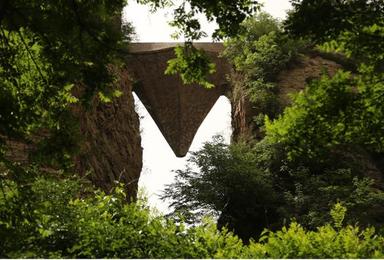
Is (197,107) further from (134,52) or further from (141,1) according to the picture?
(141,1)

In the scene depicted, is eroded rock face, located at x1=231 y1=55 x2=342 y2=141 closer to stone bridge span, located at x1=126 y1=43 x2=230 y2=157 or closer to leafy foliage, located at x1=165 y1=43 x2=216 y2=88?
stone bridge span, located at x1=126 y1=43 x2=230 y2=157

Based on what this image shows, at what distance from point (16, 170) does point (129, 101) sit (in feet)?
44.3

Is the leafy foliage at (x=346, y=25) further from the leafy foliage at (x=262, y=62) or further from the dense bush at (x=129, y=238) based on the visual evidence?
the leafy foliage at (x=262, y=62)

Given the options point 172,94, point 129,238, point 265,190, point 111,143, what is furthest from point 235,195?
point 172,94

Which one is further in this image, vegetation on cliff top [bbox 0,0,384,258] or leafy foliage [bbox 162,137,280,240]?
leafy foliage [bbox 162,137,280,240]

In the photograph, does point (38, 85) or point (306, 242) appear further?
point (306, 242)

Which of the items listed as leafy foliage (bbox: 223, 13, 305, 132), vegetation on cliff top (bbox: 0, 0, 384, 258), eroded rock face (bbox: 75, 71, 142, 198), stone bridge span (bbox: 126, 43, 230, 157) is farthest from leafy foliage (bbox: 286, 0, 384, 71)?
stone bridge span (bbox: 126, 43, 230, 157)

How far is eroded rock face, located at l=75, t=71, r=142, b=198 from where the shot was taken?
517 inches

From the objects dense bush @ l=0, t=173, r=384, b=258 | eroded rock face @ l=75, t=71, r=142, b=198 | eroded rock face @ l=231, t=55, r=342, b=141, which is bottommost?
dense bush @ l=0, t=173, r=384, b=258

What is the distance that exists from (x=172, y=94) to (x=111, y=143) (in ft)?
30.2

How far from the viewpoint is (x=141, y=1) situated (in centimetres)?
647

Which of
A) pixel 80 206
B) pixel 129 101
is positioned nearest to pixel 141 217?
pixel 80 206

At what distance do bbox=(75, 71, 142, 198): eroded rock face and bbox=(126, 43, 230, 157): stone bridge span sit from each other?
14.9 feet

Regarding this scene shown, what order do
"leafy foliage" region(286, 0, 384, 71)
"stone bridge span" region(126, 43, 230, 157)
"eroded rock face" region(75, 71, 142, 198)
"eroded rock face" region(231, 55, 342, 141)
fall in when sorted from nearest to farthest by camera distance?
"leafy foliage" region(286, 0, 384, 71) → "eroded rock face" region(75, 71, 142, 198) → "eroded rock face" region(231, 55, 342, 141) → "stone bridge span" region(126, 43, 230, 157)
